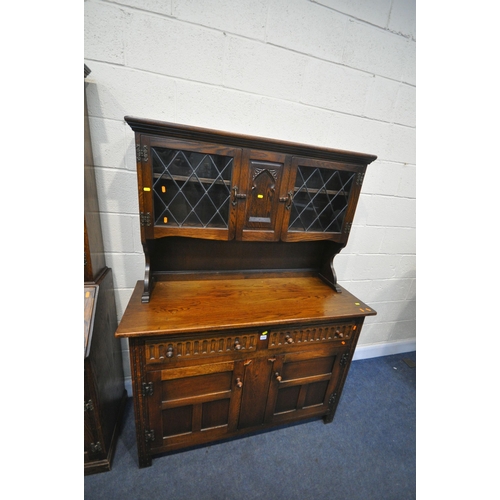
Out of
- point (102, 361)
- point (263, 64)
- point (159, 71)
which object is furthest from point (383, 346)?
point (159, 71)

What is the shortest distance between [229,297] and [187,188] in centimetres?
60

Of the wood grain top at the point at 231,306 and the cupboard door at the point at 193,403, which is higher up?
the wood grain top at the point at 231,306

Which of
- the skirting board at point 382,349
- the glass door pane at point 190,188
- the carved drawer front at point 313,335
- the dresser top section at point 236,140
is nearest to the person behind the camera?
the dresser top section at point 236,140

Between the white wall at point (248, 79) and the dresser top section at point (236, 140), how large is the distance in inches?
12.5

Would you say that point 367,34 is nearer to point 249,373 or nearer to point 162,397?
point 249,373

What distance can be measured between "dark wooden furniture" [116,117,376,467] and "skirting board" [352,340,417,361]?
858 millimetres

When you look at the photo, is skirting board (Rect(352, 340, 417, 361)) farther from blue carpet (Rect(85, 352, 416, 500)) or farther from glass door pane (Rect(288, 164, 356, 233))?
glass door pane (Rect(288, 164, 356, 233))

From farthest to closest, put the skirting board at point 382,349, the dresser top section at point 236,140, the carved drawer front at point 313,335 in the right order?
the skirting board at point 382,349, the carved drawer front at point 313,335, the dresser top section at point 236,140

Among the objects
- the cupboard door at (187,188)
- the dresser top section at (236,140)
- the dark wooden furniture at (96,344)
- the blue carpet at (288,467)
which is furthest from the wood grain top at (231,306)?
the blue carpet at (288,467)

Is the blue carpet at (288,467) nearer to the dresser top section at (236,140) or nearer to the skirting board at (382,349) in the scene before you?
the skirting board at (382,349)

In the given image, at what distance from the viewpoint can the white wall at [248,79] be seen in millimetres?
986

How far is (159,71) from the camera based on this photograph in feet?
3.37

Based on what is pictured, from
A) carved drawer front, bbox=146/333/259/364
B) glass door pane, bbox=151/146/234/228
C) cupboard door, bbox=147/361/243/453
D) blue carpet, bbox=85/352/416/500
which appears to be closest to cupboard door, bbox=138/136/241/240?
glass door pane, bbox=151/146/234/228

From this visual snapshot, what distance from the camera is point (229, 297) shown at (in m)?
1.12
